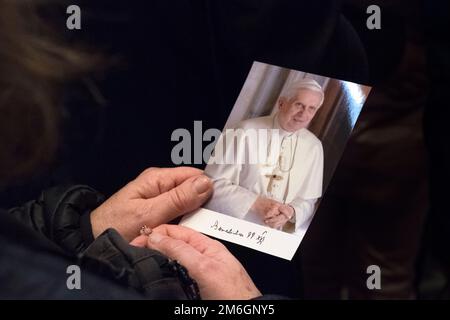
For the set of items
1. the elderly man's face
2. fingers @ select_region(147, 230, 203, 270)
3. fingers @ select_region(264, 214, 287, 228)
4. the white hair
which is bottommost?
fingers @ select_region(147, 230, 203, 270)

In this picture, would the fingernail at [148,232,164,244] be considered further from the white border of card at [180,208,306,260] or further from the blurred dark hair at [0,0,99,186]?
the blurred dark hair at [0,0,99,186]

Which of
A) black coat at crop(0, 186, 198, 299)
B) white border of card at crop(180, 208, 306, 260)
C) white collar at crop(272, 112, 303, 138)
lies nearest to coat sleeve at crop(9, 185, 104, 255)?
black coat at crop(0, 186, 198, 299)

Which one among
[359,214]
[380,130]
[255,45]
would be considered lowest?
[359,214]

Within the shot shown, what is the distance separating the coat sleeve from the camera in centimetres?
70

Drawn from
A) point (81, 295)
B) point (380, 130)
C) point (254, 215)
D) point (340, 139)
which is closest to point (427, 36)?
point (380, 130)

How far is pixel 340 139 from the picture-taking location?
0.73m

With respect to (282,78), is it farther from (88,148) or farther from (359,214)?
(359,214)

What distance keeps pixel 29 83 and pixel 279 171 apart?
0.27 meters

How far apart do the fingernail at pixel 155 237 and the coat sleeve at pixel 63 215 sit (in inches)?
2.3

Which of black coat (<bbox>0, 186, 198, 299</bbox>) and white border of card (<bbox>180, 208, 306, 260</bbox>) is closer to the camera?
black coat (<bbox>0, 186, 198, 299</bbox>)

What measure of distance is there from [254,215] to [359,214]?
530mm

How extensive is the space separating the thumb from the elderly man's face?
0.33 ft

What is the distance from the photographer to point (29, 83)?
74 cm
